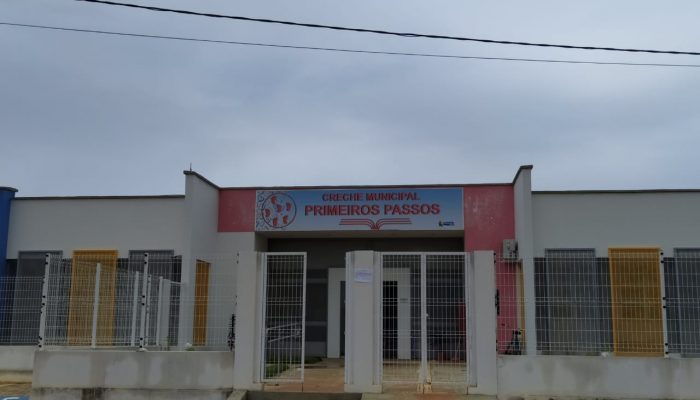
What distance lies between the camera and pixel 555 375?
34.9 feet

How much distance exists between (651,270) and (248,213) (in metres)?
9.46

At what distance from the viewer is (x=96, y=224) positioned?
17391mm

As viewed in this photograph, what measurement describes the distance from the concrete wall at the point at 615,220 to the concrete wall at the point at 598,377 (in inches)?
225

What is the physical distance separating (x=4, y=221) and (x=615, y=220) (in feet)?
48.7

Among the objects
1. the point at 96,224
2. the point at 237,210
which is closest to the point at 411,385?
the point at 237,210

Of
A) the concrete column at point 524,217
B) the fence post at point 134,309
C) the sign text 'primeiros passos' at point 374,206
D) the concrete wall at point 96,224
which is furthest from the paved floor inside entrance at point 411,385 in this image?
the concrete wall at point 96,224

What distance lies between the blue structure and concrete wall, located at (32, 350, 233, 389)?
7357mm

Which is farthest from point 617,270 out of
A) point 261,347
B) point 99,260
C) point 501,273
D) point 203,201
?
point 99,260

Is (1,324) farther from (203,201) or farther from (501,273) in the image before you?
(501,273)

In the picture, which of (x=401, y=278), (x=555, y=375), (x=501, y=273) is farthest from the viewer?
(x=501, y=273)

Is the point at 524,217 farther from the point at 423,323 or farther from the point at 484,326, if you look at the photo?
Result: the point at 423,323

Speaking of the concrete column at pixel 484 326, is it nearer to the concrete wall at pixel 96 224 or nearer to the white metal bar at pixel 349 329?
the white metal bar at pixel 349 329

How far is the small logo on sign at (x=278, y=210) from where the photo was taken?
17.3m

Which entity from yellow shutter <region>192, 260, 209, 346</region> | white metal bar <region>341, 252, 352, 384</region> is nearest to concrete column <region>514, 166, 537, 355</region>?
white metal bar <region>341, 252, 352, 384</region>
